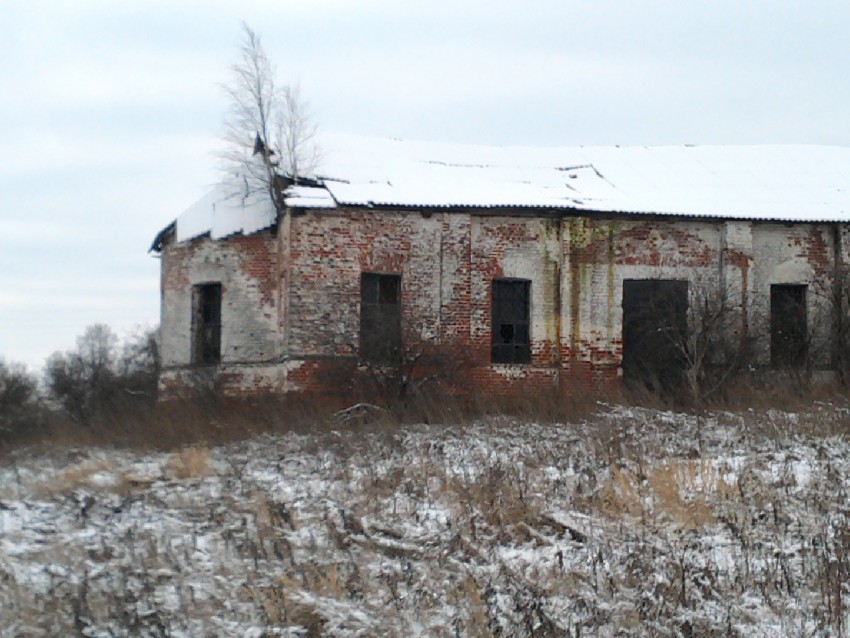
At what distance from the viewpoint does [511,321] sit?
17922 mm

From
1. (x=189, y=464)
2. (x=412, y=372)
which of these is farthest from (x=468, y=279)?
(x=189, y=464)

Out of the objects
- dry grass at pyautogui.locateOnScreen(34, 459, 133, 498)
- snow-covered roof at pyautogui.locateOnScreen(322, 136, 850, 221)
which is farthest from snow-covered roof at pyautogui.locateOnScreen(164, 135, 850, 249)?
dry grass at pyautogui.locateOnScreen(34, 459, 133, 498)

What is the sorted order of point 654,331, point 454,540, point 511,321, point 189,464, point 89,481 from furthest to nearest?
point 511,321 → point 654,331 → point 189,464 → point 89,481 → point 454,540

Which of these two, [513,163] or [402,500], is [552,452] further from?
[513,163]

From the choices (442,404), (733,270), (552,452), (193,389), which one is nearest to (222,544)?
(552,452)

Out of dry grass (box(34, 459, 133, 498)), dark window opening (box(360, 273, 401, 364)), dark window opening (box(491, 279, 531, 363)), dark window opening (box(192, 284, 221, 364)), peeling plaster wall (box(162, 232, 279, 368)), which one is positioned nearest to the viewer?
dry grass (box(34, 459, 133, 498))

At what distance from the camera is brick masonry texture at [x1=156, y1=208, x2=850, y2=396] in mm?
16891

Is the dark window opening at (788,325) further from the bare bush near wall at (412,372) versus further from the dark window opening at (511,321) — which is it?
the bare bush near wall at (412,372)

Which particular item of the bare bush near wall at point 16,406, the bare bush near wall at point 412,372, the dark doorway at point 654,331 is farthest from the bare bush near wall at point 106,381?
the dark doorway at point 654,331

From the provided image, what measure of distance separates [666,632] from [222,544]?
3179 mm

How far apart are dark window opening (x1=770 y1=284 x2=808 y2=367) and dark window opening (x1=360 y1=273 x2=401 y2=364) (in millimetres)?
6464

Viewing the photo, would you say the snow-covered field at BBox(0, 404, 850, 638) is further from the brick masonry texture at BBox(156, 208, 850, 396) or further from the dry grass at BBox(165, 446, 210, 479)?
the brick masonry texture at BBox(156, 208, 850, 396)

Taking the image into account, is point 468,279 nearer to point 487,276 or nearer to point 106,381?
point 487,276

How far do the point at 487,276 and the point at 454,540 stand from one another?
1061 centimetres
